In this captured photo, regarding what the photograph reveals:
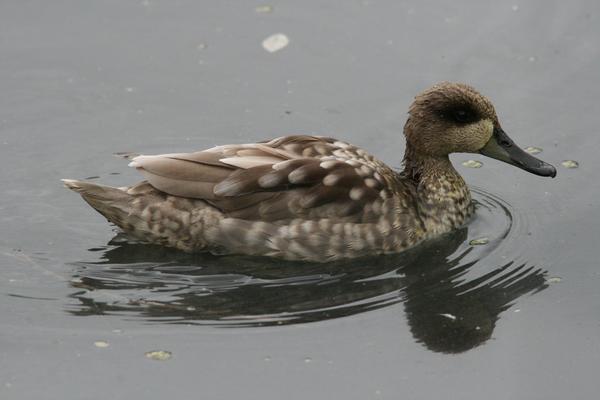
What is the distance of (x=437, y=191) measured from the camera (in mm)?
11688

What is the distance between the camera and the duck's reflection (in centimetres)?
1006

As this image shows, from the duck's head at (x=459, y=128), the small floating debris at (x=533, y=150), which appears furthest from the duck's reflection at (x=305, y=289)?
the small floating debris at (x=533, y=150)

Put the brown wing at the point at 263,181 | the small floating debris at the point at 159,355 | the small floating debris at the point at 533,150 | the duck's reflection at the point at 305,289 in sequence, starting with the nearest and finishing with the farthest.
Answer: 1. the small floating debris at the point at 159,355
2. the duck's reflection at the point at 305,289
3. the brown wing at the point at 263,181
4. the small floating debris at the point at 533,150

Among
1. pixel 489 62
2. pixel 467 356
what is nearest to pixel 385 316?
pixel 467 356

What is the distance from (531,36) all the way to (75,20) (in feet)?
16.5

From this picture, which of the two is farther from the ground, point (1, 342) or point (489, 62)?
point (489, 62)

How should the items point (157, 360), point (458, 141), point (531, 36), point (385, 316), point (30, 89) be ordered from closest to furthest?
point (157, 360)
point (385, 316)
point (458, 141)
point (30, 89)
point (531, 36)

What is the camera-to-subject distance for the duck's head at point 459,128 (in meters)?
11.6

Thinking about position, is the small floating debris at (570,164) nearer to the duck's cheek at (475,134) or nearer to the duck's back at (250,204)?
the duck's cheek at (475,134)

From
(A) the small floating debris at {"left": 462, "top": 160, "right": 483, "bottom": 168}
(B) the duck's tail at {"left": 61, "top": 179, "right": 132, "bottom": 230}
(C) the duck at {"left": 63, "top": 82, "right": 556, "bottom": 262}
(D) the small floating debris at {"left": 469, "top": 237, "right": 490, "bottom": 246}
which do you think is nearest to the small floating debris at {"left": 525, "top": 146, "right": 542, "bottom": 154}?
(A) the small floating debris at {"left": 462, "top": 160, "right": 483, "bottom": 168}

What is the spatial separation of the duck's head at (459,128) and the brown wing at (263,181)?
2.79 feet

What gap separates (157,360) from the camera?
30.8ft

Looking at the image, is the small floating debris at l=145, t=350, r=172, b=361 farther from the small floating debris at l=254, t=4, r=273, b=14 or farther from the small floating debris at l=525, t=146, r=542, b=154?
the small floating debris at l=254, t=4, r=273, b=14

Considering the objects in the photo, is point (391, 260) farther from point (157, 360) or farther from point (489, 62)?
point (489, 62)
